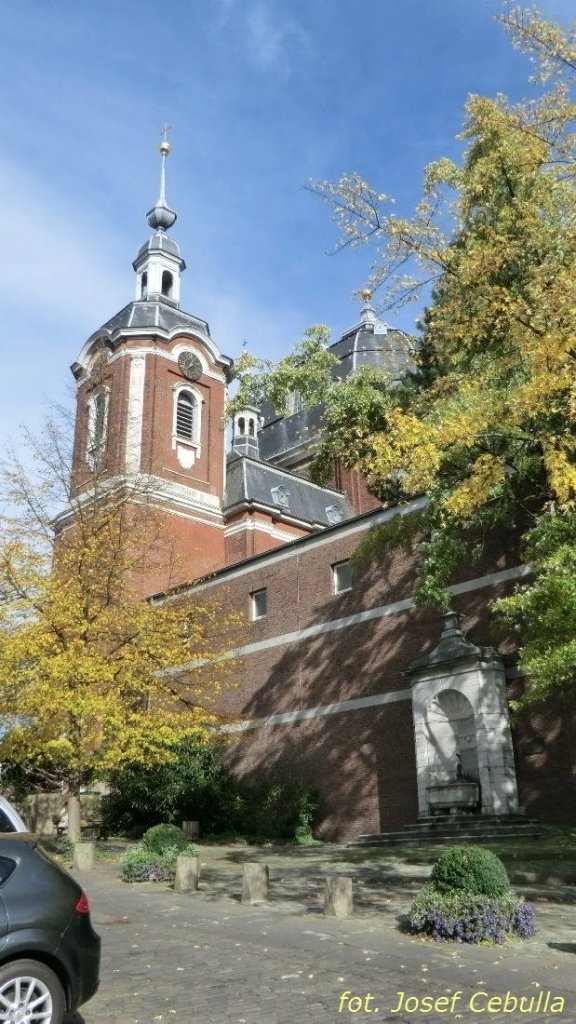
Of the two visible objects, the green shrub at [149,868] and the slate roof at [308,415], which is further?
the slate roof at [308,415]

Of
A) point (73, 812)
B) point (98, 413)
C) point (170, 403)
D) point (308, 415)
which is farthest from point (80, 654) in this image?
point (308, 415)

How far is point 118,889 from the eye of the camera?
42.7 feet

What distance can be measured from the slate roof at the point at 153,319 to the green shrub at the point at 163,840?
27.3 m

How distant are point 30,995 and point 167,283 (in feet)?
143

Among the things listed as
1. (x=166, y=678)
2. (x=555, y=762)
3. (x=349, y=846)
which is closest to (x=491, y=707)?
(x=555, y=762)

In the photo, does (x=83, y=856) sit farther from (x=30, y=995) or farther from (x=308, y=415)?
(x=308, y=415)

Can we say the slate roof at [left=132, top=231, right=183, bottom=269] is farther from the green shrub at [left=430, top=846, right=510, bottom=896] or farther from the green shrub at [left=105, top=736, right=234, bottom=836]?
the green shrub at [left=430, top=846, right=510, bottom=896]

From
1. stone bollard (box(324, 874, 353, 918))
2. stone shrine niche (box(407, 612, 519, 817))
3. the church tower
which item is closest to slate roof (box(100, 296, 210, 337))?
the church tower

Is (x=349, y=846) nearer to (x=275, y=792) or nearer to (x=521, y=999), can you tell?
(x=275, y=792)

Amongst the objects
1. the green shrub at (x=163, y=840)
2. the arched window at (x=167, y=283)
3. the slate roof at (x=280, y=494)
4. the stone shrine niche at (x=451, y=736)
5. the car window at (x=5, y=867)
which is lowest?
the green shrub at (x=163, y=840)

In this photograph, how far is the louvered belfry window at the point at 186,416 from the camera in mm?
38219

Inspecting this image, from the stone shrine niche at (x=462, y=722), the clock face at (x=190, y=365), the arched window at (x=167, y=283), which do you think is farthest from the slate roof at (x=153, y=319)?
the stone shrine niche at (x=462, y=722)

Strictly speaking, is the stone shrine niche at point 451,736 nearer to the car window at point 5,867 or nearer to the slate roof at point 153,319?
the car window at point 5,867

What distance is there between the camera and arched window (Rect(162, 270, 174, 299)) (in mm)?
44781
